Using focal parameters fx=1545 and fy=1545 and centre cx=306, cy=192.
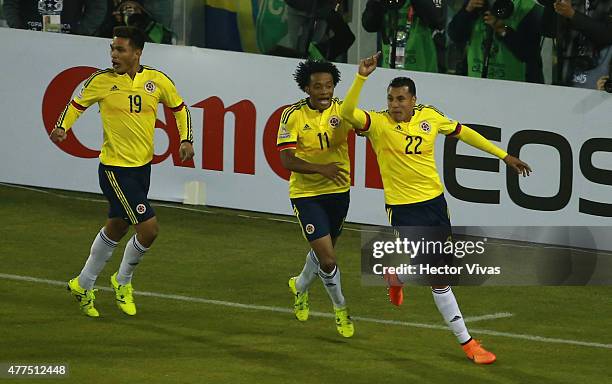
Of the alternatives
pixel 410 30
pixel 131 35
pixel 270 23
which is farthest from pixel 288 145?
pixel 270 23

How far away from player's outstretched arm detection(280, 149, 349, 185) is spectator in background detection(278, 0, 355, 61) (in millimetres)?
5042

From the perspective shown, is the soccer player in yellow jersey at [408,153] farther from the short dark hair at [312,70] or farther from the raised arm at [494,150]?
the short dark hair at [312,70]

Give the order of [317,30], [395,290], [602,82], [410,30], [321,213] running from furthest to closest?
[317,30] → [410,30] → [602,82] → [395,290] → [321,213]

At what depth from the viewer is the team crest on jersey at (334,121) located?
11797mm

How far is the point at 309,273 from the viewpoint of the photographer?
12.3 meters

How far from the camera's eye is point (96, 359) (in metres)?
11.0

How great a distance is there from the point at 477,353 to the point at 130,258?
3122 mm

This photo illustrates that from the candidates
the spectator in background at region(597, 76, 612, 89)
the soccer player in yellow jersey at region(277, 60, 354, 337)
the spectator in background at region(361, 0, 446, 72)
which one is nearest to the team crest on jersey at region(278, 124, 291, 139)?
the soccer player in yellow jersey at region(277, 60, 354, 337)

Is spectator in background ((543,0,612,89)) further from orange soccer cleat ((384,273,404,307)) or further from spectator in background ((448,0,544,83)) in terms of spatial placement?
orange soccer cleat ((384,273,404,307))

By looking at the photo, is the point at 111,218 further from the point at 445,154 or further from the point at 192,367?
the point at 445,154

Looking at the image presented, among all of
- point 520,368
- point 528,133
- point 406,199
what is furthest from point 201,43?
point 520,368

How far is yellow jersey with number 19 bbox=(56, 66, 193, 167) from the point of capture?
492 inches

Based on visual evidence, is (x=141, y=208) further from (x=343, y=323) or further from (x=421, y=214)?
(x=421, y=214)

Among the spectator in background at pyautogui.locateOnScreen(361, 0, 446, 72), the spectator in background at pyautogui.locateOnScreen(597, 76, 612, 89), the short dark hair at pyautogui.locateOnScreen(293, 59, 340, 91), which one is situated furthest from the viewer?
the spectator in background at pyautogui.locateOnScreen(361, 0, 446, 72)
